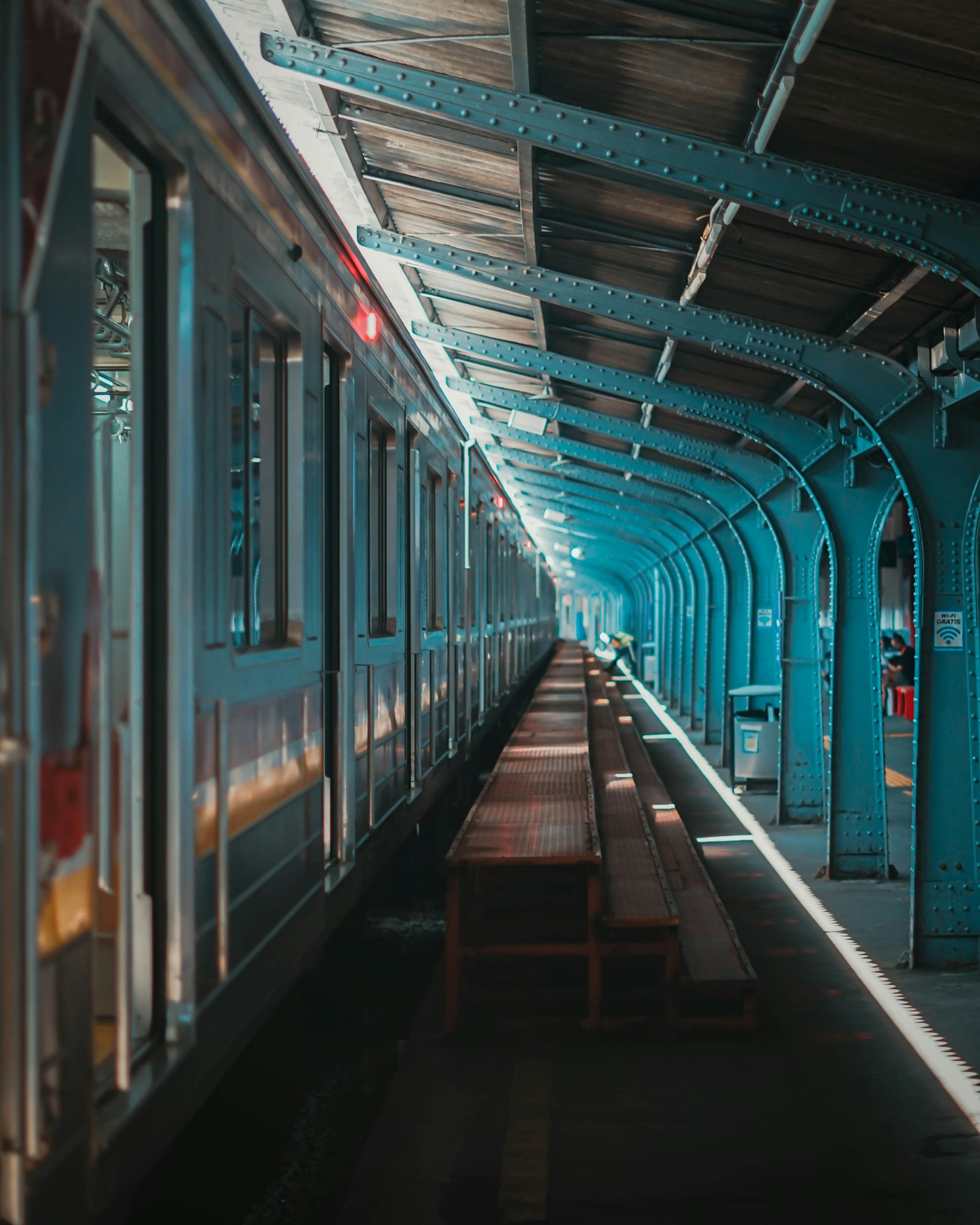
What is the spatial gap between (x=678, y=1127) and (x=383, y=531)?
292cm

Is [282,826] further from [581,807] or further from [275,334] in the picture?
[581,807]

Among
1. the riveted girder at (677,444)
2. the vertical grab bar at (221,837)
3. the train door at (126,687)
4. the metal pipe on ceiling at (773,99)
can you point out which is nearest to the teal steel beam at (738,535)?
the riveted girder at (677,444)

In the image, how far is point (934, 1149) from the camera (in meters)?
4.52

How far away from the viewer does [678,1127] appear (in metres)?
4.74

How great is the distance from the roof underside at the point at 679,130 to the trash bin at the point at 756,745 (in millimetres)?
3846

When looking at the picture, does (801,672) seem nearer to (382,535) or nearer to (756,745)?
(756,745)

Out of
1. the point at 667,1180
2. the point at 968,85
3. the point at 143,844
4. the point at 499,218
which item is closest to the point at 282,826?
the point at 143,844

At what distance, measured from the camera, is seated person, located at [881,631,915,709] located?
2441 centimetres

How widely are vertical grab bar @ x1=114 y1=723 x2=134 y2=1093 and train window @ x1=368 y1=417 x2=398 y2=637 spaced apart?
3345 mm

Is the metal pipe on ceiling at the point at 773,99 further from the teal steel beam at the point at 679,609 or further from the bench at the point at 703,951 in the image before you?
the teal steel beam at the point at 679,609

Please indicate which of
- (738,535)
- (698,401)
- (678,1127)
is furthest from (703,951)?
(738,535)

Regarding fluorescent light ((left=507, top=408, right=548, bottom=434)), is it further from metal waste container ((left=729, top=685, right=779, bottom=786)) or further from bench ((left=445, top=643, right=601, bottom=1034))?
bench ((left=445, top=643, right=601, bottom=1034))

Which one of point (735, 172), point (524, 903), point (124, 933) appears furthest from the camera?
point (524, 903)

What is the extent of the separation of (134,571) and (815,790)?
31.4 ft
